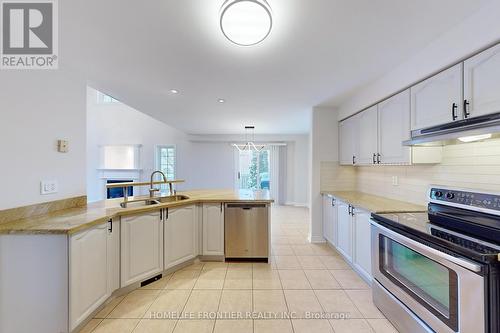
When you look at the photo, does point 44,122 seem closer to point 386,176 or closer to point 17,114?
point 17,114

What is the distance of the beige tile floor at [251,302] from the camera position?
1921mm

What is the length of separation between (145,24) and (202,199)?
2.12 m

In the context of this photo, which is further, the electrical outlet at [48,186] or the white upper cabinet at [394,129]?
the white upper cabinet at [394,129]

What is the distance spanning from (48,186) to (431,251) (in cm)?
308

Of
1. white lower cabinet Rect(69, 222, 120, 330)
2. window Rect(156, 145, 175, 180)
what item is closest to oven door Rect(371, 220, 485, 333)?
white lower cabinet Rect(69, 222, 120, 330)

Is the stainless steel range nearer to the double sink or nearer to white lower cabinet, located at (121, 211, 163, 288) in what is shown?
white lower cabinet, located at (121, 211, 163, 288)

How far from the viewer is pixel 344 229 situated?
122 inches

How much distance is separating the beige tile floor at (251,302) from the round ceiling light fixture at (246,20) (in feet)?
7.34

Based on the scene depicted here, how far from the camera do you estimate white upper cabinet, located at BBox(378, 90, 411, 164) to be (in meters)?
2.31

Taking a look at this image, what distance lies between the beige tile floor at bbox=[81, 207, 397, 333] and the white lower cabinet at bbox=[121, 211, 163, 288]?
179 millimetres

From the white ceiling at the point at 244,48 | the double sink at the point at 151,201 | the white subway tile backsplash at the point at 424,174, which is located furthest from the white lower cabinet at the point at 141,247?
the white subway tile backsplash at the point at 424,174

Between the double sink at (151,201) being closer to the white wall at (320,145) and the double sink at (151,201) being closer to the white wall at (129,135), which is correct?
the white wall at (320,145)

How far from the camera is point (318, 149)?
13.0 ft

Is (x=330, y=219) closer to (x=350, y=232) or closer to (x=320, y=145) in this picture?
(x=350, y=232)
